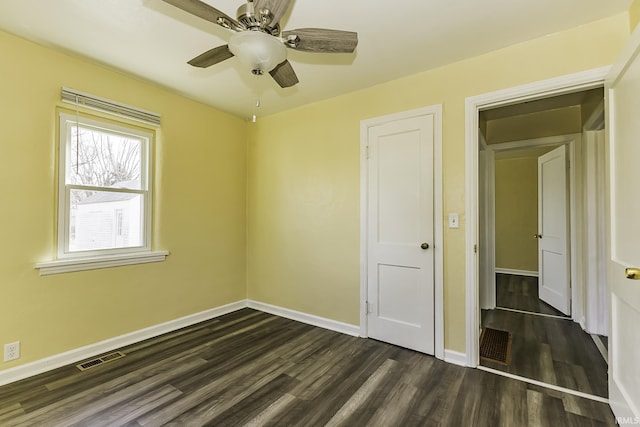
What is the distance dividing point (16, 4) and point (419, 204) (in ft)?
10.6

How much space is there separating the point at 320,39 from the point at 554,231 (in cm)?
402

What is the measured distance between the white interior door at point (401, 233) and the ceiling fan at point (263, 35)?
4.22 feet

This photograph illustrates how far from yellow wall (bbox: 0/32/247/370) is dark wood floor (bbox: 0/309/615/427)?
0.42 meters

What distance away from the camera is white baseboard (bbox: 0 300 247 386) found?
7.18 feet

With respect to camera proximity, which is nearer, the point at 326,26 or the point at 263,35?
the point at 263,35

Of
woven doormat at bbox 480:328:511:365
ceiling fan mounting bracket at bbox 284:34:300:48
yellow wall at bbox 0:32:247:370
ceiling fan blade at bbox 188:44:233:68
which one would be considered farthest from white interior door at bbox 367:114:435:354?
yellow wall at bbox 0:32:247:370

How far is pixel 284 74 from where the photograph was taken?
78.0 inches

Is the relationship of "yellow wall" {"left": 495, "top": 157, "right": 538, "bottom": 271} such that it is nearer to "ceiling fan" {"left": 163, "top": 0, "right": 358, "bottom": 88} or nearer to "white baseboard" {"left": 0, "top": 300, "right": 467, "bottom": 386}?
"white baseboard" {"left": 0, "top": 300, "right": 467, "bottom": 386}

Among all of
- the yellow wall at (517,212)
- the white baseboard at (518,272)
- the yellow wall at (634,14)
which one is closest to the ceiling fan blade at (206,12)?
the yellow wall at (634,14)

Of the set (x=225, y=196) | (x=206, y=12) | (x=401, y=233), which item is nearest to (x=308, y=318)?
(x=401, y=233)

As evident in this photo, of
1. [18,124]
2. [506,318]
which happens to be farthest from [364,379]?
[18,124]

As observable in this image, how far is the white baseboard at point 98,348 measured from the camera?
2188mm

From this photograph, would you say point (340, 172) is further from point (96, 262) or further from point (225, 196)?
point (96, 262)

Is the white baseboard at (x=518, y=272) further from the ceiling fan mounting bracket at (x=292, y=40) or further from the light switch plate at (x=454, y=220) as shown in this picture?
the ceiling fan mounting bracket at (x=292, y=40)
